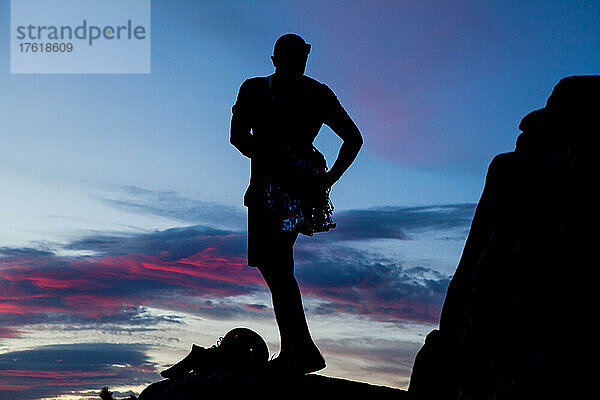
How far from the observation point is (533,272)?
3.55m

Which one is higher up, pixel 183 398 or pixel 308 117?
pixel 308 117

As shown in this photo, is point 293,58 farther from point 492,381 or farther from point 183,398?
point 492,381

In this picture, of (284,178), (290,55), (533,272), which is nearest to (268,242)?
(284,178)

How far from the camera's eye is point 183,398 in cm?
561

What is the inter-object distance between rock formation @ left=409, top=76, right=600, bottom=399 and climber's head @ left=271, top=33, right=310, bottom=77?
2643 millimetres

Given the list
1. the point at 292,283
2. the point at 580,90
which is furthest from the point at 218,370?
the point at 580,90

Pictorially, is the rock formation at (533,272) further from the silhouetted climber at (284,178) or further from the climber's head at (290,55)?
the climber's head at (290,55)

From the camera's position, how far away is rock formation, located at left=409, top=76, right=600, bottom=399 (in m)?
3.30

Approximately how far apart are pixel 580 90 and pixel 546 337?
5.22ft

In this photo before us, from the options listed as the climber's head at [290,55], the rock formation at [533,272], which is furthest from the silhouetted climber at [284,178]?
the rock formation at [533,272]

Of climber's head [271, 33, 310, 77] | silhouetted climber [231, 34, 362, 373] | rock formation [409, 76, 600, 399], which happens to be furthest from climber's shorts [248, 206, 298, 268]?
rock formation [409, 76, 600, 399]

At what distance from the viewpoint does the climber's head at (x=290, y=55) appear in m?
6.39

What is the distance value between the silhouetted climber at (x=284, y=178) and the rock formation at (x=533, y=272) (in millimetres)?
2083

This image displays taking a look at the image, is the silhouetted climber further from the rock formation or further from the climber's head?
the rock formation
